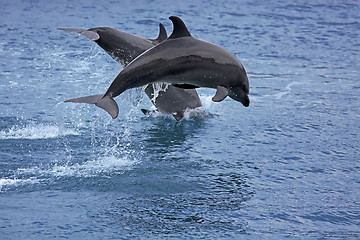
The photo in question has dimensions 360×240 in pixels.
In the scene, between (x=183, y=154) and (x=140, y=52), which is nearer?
(x=183, y=154)

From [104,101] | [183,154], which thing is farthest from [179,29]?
[183,154]

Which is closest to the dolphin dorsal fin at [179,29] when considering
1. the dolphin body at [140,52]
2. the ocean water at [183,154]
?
the dolphin body at [140,52]

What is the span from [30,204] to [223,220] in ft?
9.06

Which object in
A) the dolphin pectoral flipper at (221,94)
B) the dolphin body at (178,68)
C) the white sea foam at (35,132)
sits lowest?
the white sea foam at (35,132)

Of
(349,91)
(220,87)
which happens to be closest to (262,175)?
(220,87)

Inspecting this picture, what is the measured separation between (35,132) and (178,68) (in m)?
3.89

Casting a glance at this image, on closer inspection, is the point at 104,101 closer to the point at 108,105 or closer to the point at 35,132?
the point at 108,105

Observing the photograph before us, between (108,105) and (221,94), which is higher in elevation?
(221,94)

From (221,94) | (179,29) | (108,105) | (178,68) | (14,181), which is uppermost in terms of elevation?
(179,29)

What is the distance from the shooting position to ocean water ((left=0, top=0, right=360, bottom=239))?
330 inches

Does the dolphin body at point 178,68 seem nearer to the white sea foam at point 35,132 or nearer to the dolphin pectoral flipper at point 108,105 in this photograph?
the dolphin pectoral flipper at point 108,105

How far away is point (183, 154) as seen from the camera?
36.6 feet

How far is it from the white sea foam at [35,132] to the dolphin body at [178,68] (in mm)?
2673

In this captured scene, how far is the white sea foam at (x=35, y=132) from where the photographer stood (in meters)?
11.7
